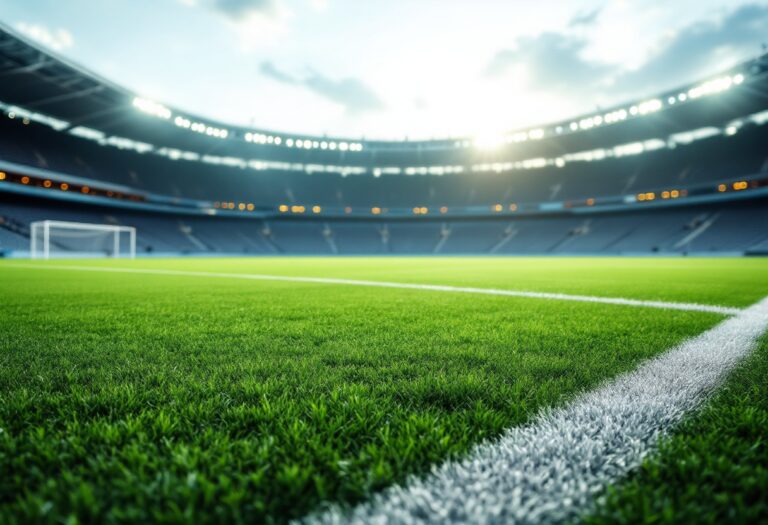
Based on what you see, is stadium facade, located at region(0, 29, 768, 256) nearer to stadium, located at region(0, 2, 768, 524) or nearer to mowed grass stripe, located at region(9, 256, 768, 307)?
mowed grass stripe, located at region(9, 256, 768, 307)

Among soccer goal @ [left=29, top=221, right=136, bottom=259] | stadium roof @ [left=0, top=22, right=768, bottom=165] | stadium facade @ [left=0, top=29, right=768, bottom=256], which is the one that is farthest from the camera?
stadium facade @ [left=0, top=29, right=768, bottom=256]

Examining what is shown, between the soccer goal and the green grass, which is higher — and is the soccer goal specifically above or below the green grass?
above

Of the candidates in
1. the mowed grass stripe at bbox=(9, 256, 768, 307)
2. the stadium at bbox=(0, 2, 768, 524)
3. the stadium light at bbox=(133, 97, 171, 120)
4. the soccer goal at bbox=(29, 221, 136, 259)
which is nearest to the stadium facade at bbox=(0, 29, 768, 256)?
the stadium light at bbox=(133, 97, 171, 120)

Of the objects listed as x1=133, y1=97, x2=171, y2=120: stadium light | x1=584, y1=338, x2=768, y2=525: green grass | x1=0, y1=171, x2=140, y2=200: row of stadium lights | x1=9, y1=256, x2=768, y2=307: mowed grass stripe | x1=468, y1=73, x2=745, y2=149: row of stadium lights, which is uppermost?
x1=468, y1=73, x2=745, y2=149: row of stadium lights

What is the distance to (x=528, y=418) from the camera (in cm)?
141

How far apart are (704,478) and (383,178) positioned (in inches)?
2109

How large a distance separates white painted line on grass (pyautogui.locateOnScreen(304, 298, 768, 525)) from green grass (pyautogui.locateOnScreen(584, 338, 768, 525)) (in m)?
0.05

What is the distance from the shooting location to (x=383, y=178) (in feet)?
175

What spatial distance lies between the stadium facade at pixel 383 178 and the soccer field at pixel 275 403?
28.0m

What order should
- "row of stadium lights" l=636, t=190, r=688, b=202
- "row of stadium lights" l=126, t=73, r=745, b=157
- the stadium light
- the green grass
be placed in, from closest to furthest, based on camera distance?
the green grass → "row of stadium lights" l=126, t=73, r=745, b=157 → the stadium light → "row of stadium lights" l=636, t=190, r=688, b=202

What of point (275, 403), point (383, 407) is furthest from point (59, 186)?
point (383, 407)

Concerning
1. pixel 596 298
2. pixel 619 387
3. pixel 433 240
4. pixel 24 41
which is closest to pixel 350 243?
pixel 433 240

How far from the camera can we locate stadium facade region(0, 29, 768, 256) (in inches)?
1209

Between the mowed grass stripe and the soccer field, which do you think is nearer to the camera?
the soccer field
